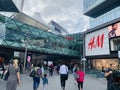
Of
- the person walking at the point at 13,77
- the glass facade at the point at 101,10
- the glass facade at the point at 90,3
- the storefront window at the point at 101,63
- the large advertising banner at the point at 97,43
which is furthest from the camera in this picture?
the glass facade at the point at 90,3

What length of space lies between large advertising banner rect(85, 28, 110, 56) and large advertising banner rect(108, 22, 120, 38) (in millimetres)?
1626

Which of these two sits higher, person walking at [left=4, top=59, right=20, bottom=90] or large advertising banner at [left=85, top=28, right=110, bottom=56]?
large advertising banner at [left=85, top=28, right=110, bottom=56]

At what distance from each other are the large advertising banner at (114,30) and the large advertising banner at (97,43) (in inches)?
64.0

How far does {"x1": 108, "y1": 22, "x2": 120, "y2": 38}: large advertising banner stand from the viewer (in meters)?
41.1

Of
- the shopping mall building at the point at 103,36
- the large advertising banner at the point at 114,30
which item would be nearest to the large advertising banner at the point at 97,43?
the shopping mall building at the point at 103,36

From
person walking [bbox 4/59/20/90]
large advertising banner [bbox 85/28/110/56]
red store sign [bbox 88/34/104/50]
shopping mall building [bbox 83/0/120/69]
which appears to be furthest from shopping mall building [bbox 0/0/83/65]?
person walking [bbox 4/59/20/90]

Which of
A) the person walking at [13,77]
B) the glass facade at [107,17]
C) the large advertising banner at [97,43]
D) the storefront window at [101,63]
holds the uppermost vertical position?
the glass facade at [107,17]

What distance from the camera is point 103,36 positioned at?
154 feet

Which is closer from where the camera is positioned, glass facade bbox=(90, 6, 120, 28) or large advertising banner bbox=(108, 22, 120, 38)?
large advertising banner bbox=(108, 22, 120, 38)

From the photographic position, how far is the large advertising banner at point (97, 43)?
45.9 metres

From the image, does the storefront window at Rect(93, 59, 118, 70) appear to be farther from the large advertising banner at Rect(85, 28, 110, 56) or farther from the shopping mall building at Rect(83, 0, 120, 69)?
the large advertising banner at Rect(85, 28, 110, 56)

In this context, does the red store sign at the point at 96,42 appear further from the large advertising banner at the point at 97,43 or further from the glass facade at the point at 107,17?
the glass facade at the point at 107,17

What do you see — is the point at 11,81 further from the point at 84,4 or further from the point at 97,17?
the point at 84,4

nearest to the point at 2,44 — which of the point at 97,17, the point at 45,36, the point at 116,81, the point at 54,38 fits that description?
the point at 45,36
